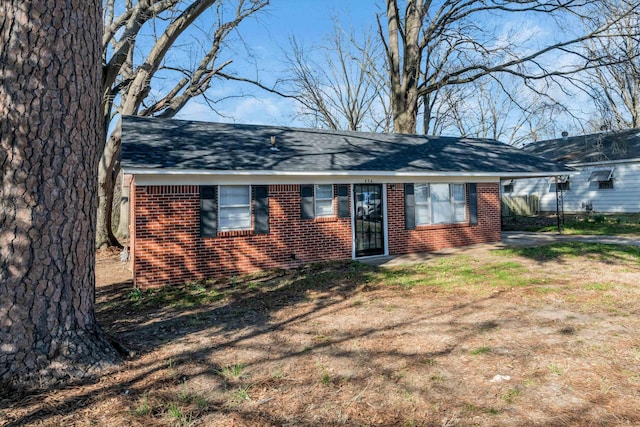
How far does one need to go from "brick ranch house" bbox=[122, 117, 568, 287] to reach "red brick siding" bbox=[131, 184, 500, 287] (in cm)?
2

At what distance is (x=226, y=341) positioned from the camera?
5.02 meters

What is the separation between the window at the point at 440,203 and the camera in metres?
12.5

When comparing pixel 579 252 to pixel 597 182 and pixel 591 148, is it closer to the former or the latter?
pixel 597 182

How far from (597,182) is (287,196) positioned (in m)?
20.6

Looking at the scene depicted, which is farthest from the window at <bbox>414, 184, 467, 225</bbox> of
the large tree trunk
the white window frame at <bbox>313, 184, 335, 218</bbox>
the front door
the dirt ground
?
the large tree trunk

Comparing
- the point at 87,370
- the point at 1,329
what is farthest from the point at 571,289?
the point at 1,329

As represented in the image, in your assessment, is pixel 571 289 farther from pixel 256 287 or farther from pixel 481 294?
pixel 256 287

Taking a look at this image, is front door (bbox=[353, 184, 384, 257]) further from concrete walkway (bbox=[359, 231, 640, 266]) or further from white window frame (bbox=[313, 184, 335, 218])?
white window frame (bbox=[313, 184, 335, 218])

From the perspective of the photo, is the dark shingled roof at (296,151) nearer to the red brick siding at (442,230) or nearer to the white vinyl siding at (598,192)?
the red brick siding at (442,230)

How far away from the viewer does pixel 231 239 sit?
9.73 meters

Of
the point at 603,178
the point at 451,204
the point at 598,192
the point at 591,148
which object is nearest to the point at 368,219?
the point at 451,204

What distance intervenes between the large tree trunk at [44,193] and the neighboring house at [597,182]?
72.5ft

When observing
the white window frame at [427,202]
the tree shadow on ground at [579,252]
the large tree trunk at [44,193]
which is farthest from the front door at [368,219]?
the large tree trunk at [44,193]

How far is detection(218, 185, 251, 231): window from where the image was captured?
9.72 m
